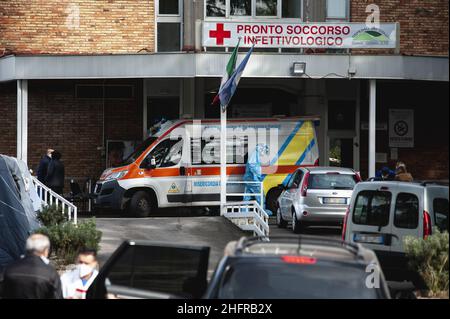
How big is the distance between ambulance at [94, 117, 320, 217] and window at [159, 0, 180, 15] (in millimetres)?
4630

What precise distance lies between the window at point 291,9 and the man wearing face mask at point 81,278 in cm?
1848

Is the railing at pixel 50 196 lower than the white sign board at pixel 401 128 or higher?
lower

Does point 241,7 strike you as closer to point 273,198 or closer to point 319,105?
point 319,105

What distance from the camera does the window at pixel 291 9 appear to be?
27031 millimetres

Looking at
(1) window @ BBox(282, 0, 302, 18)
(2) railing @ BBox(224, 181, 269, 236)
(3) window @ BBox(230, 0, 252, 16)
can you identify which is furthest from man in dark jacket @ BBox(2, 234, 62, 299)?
(1) window @ BBox(282, 0, 302, 18)

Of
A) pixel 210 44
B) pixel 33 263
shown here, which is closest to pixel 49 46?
pixel 210 44

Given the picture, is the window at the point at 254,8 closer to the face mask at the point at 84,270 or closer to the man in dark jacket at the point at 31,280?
the face mask at the point at 84,270

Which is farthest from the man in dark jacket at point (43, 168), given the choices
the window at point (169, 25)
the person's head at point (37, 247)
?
the person's head at point (37, 247)

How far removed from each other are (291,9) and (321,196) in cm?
863

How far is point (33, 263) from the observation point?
27.5 feet

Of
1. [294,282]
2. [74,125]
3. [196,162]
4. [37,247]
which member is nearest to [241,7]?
[196,162]

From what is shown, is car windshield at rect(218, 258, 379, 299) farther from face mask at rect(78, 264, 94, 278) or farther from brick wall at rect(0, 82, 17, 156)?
brick wall at rect(0, 82, 17, 156)

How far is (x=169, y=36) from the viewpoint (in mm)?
26984
